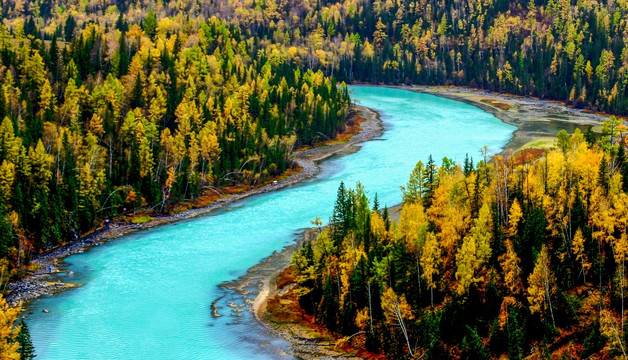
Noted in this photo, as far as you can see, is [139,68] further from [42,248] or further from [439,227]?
[439,227]

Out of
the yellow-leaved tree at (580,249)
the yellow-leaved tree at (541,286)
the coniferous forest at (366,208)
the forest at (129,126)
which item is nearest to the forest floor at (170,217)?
the coniferous forest at (366,208)

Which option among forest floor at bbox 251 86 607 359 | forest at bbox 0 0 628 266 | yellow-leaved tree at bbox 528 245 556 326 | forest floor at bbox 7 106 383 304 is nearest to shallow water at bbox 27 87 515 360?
forest floor at bbox 251 86 607 359

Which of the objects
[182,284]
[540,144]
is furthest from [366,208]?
[540,144]

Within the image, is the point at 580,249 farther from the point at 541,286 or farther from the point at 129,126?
the point at 129,126

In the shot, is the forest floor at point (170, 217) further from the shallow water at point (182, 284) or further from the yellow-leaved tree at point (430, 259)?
the yellow-leaved tree at point (430, 259)

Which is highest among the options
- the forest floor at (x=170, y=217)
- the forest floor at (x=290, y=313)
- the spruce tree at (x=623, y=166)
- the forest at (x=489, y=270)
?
the spruce tree at (x=623, y=166)

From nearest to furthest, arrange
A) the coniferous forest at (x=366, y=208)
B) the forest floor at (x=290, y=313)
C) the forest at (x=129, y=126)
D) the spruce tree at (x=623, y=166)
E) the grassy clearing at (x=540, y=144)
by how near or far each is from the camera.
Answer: the coniferous forest at (x=366, y=208)
the forest floor at (x=290, y=313)
the spruce tree at (x=623, y=166)
the forest at (x=129, y=126)
the grassy clearing at (x=540, y=144)

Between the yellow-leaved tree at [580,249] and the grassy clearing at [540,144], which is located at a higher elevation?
the yellow-leaved tree at [580,249]
